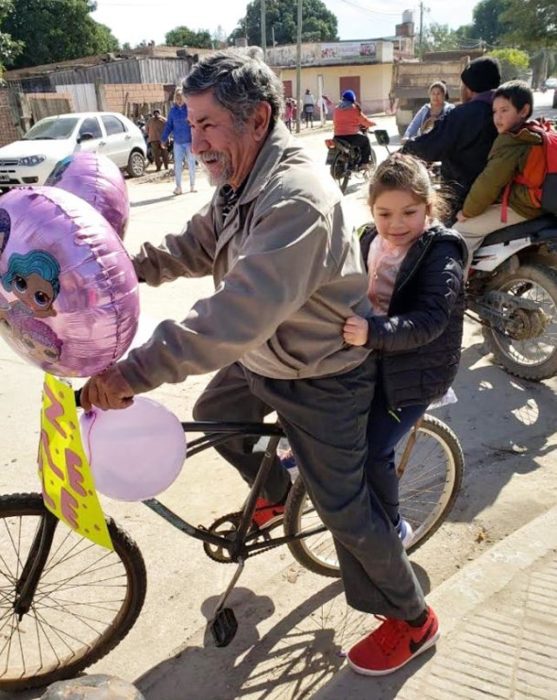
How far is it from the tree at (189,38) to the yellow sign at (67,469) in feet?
241

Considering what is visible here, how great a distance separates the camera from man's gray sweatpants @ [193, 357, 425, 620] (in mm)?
2109

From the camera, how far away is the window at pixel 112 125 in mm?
14812

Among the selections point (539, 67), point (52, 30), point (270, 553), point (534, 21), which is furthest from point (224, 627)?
point (539, 67)

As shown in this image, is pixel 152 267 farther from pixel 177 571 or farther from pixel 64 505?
pixel 177 571

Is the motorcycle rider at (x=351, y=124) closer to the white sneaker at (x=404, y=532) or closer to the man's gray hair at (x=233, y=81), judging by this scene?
the white sneaker at (x=404, y=532)

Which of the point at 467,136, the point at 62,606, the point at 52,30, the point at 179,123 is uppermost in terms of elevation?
the point at 52,30

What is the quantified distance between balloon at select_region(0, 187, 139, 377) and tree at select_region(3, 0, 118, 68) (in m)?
45.4

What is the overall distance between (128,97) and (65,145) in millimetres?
11790

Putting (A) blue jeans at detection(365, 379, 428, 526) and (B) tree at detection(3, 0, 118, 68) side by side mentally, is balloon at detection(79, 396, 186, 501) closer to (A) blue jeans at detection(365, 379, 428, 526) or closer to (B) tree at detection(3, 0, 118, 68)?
(A) blue jeans at detection(365, 379, 428, 526)

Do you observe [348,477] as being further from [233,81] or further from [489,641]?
[233,81]

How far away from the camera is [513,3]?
1646 inches

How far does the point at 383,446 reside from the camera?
7.61ft

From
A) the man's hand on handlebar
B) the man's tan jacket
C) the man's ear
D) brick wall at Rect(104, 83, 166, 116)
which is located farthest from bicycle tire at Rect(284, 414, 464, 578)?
brick wall at Rect(104, 83, 166, 116)

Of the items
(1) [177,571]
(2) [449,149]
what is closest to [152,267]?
(1) [177,571]
